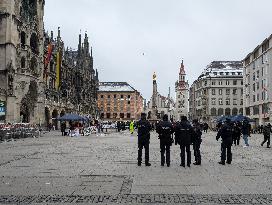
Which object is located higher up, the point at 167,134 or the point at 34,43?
the point at 34,43

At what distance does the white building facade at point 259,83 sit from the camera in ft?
249

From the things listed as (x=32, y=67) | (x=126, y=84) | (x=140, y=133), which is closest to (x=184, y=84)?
(x=126, y=84)

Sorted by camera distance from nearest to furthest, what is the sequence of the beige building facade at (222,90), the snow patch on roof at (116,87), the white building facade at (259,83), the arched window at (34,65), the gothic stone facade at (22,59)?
the gothic stone facade at (22,59), the arched window at (34,65), the white building facade at (259,83), the beige building facade at (222,90), the snow patch on roof at (116,87)

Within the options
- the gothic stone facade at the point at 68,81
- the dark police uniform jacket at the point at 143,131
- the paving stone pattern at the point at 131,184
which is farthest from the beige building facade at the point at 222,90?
the paving stone pattern at the point at 131,184

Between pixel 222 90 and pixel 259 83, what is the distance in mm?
45920

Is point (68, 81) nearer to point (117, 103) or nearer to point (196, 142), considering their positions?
point (117, 103)

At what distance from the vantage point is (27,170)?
40.3ft

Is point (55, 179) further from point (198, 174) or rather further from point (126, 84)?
point (126, 84)

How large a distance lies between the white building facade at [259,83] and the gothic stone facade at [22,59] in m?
37.2

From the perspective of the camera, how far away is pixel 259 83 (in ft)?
276

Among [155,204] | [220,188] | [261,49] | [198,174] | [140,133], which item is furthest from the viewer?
[261,49]

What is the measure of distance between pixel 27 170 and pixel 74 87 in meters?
79.3

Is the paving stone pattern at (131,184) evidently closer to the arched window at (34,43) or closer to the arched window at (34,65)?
the arched window at (34,65)

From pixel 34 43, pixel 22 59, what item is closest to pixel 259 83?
pixel 34 43
